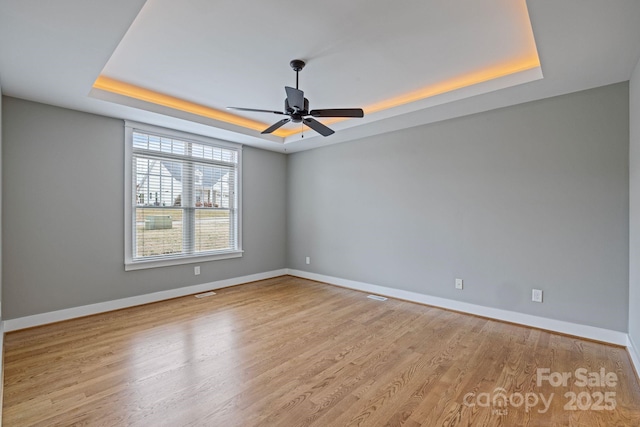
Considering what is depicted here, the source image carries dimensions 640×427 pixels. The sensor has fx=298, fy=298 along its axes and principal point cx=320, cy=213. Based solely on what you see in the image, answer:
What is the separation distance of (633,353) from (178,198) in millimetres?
5395

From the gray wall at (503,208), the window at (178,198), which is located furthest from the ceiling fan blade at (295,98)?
the window at (178,198)

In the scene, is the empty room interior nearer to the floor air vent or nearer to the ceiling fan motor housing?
the ceiling fan motor housing

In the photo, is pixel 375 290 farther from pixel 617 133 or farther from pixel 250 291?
pixel 617 133

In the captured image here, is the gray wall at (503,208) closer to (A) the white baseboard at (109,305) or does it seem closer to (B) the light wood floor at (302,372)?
(B) the light wood floor at (302,372)

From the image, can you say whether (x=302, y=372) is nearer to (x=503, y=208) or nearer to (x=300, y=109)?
(x=300, y=109)

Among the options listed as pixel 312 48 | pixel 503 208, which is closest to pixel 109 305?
pixel 312 48

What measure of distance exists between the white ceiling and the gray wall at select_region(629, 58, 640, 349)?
268mm

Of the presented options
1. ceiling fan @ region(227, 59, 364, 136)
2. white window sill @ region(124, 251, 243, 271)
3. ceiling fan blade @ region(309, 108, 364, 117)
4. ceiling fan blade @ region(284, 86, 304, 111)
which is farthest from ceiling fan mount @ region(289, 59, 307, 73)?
white window sill @ region(124, 251, 243, 271)

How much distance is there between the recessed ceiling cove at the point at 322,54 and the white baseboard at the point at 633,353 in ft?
8.35

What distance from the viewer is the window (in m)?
4.07

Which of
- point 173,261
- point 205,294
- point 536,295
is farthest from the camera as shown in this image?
point 205,294

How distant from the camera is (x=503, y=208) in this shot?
3520 millimetres

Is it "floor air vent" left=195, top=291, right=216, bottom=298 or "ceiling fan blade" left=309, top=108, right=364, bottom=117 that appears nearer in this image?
"ceiling fan blade" left=309, top=108, right=364, bottom=117

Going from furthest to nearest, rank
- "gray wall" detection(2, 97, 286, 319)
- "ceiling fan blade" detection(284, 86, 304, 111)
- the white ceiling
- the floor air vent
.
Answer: the floor air vent < "gray wall" detection(2, 97, 286, 319) < "ceiling fan blade" detection(284, 86, 304, 111) < the white ceiling
